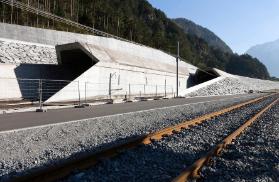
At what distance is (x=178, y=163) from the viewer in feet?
24.6

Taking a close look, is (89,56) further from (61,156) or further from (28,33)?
(61,156)

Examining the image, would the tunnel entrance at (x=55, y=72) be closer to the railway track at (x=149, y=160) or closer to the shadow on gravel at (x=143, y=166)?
the railway track at (x=149, y=160)

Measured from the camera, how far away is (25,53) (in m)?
32.1

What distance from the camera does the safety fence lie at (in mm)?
25281

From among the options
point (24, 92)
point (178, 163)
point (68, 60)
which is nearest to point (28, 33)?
point (68, 60)

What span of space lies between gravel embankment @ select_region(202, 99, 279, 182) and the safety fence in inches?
546

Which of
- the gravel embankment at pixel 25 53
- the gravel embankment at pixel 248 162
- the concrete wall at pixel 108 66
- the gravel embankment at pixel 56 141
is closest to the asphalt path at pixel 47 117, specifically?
the gravel embankment at pixel 56 141

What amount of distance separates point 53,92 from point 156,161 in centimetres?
2254

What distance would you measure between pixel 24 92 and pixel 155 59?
29.0 metres

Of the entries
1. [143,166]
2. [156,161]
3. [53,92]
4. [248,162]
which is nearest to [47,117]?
[156,161]

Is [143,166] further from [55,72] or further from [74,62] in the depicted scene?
[74,62]

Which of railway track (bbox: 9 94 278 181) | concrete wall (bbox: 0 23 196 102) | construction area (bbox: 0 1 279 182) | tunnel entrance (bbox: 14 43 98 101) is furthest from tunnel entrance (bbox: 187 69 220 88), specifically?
railway track (bbox: 9 94 278 181)

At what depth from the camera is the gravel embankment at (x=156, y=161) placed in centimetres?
626

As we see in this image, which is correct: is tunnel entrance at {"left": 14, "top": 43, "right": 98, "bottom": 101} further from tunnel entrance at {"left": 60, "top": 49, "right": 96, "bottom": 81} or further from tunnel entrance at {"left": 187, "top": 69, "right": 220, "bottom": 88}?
tunnel entrance at {"left": 187, "top": 69, "right": 220, "bottom": 88}
